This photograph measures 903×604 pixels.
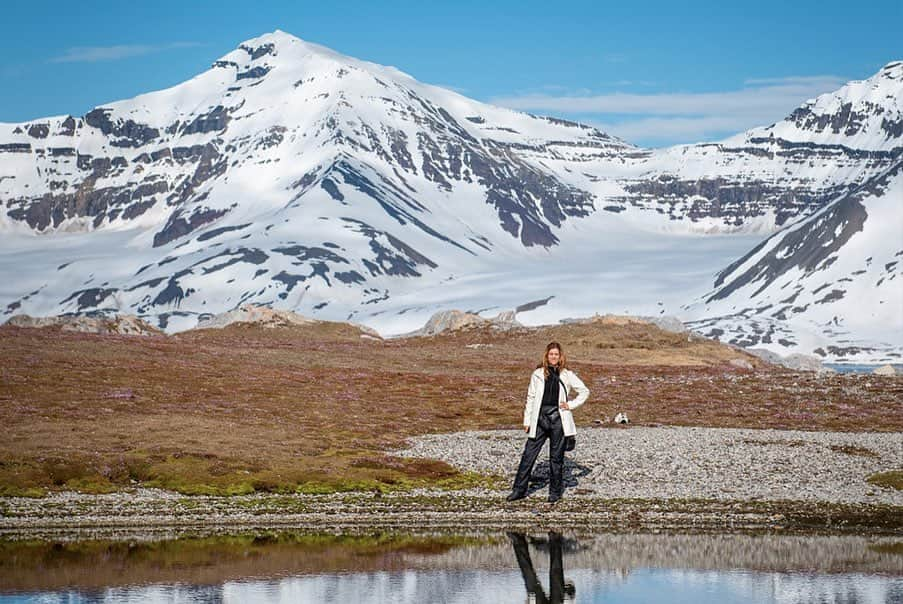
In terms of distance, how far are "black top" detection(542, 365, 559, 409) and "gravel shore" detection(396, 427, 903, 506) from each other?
421cm

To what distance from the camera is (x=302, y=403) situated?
68.8 meters

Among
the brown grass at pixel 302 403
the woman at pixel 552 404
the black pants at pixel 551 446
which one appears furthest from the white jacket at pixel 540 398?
the brown grass at pixel 302 403

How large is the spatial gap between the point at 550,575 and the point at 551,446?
25.4ft

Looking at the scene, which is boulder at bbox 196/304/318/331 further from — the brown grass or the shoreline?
the shoreline

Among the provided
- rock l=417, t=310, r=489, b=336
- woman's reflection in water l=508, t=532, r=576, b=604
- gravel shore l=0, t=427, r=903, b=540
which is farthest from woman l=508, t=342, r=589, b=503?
rock l=417, t=310, r=489, b=336

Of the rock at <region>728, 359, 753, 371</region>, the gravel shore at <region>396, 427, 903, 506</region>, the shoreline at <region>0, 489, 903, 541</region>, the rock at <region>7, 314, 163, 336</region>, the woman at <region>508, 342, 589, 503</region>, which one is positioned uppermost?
the rock at <region>7, 314, 163, 336</region>

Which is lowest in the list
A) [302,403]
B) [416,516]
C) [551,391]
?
[416,516]

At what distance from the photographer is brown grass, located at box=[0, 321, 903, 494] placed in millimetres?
45844

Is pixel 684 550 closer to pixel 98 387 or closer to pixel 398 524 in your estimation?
pixel 398 524

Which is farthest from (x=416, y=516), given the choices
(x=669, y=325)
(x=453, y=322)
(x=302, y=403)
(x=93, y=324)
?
(x=669, y=325)

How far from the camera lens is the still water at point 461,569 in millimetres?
29625

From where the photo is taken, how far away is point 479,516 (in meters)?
38.7

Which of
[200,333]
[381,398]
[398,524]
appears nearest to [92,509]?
[398,524]

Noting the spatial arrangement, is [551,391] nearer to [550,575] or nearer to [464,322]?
[550,575]
